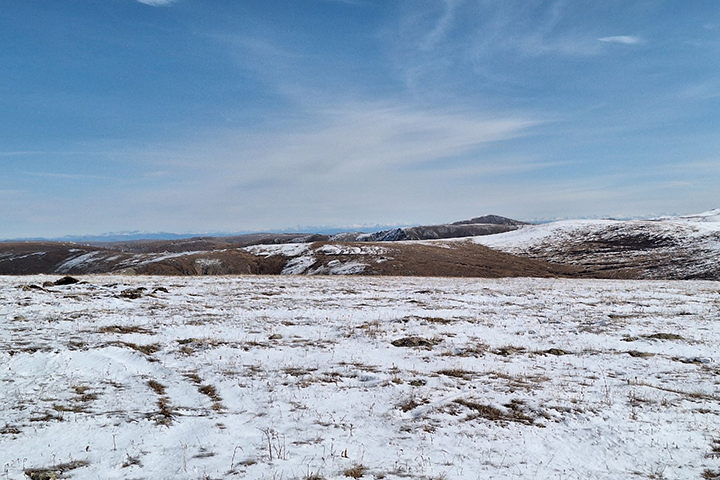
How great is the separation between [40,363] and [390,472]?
36.1 ft

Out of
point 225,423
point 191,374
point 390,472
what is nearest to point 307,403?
point 225,423

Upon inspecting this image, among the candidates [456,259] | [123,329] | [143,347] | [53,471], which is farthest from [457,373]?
[456,259]

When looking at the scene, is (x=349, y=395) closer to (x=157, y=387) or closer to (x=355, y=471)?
(x=355, y=471)

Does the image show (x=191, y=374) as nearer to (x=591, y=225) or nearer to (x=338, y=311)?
(x=338, y=311)

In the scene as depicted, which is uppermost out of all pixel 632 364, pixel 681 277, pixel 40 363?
pixel 40 363

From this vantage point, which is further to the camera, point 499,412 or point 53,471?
point 499,412

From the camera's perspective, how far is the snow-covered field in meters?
6.80

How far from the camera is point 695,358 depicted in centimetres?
1405

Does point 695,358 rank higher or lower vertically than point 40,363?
lower

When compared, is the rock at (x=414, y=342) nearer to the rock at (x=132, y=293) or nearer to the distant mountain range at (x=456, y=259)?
the rock at (x=132, y=293)

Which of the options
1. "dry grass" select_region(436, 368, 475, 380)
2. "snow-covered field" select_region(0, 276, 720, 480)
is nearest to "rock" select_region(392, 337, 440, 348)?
"snow-covered field" select_region(0, 276, 720, 480)

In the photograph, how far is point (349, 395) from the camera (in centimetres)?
1010

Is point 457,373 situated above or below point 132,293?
below

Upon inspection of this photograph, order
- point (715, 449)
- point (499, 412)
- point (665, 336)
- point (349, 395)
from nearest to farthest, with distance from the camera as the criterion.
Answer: point (715, 449) → point (499, 412) → point (349, 395) → point (665, 336)
